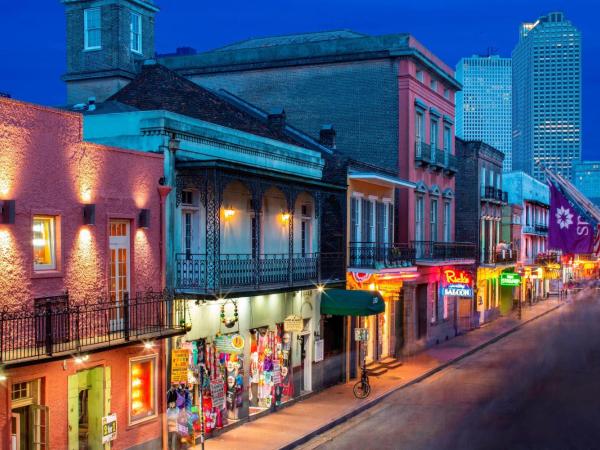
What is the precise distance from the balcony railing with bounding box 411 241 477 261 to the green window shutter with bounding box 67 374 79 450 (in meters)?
19.8

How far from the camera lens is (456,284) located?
123 feet

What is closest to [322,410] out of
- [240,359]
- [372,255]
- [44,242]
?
[240,359]

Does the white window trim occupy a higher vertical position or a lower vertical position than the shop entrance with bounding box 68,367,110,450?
higher

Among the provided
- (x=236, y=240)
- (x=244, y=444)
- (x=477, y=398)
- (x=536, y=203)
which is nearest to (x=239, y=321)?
(x=236, y=240)

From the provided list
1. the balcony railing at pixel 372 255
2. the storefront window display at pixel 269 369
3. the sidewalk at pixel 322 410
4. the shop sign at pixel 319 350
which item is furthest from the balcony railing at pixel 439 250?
the storefront window display at pixel 269 369

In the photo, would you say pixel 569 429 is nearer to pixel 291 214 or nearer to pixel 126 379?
pixel 291 214

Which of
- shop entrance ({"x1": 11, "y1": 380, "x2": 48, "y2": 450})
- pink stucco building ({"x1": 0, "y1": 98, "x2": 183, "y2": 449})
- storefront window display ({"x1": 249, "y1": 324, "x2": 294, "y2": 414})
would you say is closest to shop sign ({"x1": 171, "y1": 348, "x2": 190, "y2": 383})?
pink stucco building ({"x1": 0, "y1": 98, "x2": 183, "y2": 449})

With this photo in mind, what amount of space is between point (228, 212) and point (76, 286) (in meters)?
5.82

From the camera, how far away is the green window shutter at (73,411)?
15.4m

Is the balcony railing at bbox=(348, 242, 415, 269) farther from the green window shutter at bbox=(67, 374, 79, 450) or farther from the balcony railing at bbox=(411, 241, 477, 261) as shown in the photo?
the green window shutter at bbox=(67, 374, 79, 450)

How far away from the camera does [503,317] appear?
179ft

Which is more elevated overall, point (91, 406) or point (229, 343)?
point (229, 343)

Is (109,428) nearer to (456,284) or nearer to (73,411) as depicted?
(73,411)

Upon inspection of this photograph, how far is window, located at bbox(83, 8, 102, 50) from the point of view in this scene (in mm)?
34844
